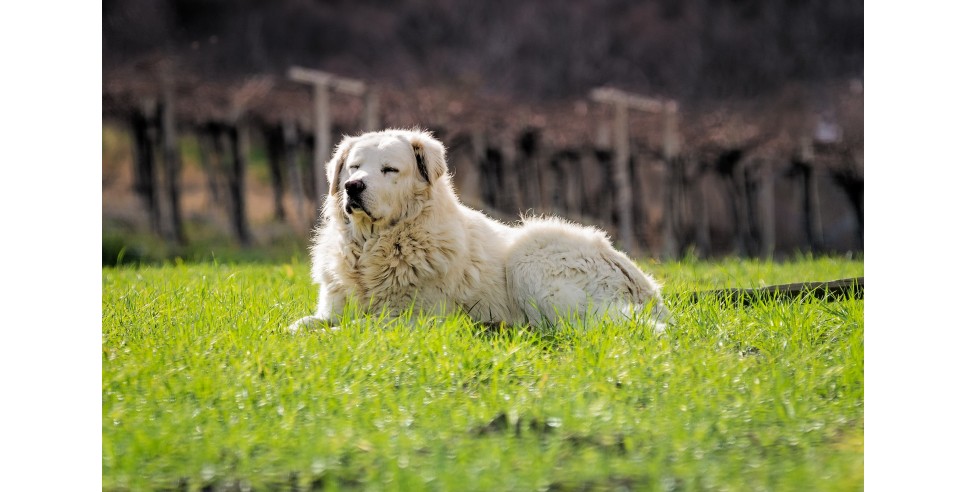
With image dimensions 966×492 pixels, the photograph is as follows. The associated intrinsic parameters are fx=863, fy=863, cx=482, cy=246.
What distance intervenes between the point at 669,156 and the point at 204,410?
521 inches

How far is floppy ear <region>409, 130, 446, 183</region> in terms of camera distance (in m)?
4.84

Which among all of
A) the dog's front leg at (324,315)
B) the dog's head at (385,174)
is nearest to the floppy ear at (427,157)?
the dog's head at (385,174)

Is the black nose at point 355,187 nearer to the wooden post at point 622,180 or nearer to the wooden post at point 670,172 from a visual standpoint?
the wooden post at point 622,180

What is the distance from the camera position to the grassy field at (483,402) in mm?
2756

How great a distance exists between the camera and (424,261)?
15.8 ft

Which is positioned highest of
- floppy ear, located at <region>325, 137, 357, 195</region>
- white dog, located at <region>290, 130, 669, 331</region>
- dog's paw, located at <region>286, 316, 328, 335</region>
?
floppy ear, located at <region>325, 137, 357, 195</region>

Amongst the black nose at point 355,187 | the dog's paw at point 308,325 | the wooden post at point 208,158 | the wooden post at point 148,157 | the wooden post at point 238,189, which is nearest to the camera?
the dog's paw at point 308,325

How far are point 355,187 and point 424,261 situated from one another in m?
0.59

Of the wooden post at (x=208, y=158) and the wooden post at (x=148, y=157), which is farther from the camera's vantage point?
the wooden post at (x=208, y=158)

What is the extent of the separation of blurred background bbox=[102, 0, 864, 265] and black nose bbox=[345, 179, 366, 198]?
17.3 ft

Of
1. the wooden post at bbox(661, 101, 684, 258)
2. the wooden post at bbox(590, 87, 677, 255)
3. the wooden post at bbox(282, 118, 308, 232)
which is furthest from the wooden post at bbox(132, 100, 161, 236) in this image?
the wooden post at bbox(661, 101, 684, 258)

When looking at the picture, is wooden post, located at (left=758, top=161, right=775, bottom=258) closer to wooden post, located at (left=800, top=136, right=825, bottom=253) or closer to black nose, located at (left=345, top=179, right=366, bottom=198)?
wooden post, located at (left=800, top=136, right=825, bottom=253)

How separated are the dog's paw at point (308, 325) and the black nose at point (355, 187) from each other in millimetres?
693
